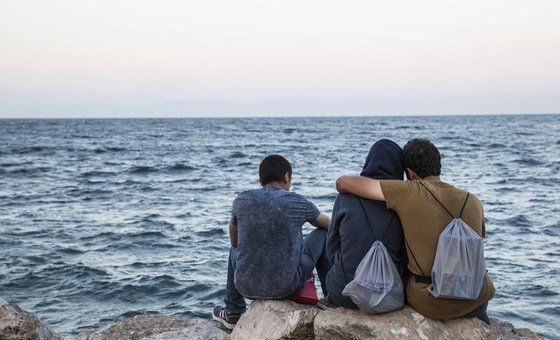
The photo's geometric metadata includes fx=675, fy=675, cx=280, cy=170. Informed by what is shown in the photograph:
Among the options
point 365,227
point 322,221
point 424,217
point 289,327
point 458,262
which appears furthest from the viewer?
point 322,221

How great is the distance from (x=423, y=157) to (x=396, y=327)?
1.21 m

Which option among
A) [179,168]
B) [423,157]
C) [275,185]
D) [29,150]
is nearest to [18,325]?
[275,185]

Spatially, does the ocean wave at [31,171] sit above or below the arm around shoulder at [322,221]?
below

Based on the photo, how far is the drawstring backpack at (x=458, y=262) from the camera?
14.3 ft

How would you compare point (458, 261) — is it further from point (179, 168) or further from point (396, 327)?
point (179, 168)

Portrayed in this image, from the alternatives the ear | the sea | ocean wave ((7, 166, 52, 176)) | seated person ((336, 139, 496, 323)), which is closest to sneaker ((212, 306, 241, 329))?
seated person ((336, 139, 496, 323))

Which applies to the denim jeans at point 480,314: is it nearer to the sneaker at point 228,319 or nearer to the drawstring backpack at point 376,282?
the drawstring backpack at point 376,282

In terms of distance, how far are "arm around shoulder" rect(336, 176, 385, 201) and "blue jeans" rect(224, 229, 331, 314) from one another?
96cm

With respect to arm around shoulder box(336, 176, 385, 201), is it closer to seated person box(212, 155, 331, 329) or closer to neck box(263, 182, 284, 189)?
seated person box(212, 155, 331, 329)

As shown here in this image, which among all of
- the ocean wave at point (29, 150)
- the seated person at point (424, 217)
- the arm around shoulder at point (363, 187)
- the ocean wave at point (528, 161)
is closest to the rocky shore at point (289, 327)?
the seated person at point (424, 217)

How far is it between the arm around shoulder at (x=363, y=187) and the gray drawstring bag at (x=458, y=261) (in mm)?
508

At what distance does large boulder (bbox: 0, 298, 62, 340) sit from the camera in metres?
5.27

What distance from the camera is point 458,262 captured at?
4359 mm

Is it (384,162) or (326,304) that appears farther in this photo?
(326,304)
